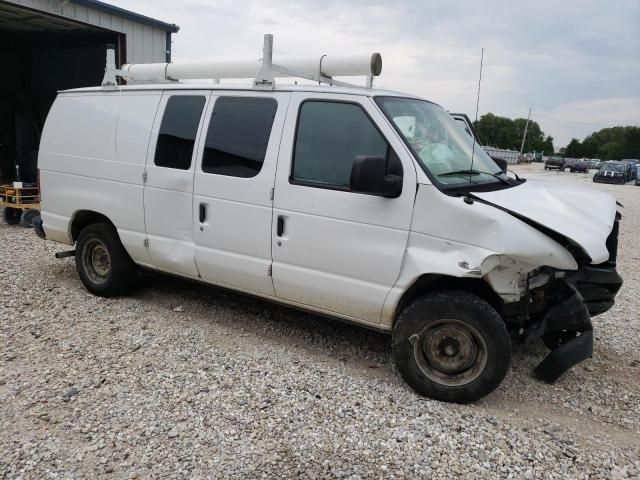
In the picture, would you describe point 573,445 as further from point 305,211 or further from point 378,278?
point 305,211

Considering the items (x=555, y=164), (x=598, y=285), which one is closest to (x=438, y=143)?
(x=598, y=285)

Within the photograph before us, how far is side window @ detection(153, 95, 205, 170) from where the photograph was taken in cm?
461

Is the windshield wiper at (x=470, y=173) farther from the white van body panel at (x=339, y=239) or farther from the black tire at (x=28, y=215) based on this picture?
the black tire at (x=28, y=215)

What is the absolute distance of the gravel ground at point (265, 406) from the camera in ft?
9.57

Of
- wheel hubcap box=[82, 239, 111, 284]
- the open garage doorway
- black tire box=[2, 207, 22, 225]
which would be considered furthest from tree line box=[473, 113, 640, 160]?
wheel hubcap box=[82, 239, 111, 284]

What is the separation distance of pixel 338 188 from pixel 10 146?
16.0m

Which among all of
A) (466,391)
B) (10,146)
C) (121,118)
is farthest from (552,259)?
(10,146)

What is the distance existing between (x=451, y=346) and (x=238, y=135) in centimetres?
240

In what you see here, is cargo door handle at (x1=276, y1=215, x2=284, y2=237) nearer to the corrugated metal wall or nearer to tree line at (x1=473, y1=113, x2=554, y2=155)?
the corrugated metal wall

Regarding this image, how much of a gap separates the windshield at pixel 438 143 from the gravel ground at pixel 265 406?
5.21 ft

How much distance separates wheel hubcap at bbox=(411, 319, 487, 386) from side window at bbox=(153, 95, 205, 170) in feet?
8.36

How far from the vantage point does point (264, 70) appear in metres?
4.25

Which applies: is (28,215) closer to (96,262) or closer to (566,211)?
(96,262)

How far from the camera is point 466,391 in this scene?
3.54 m
